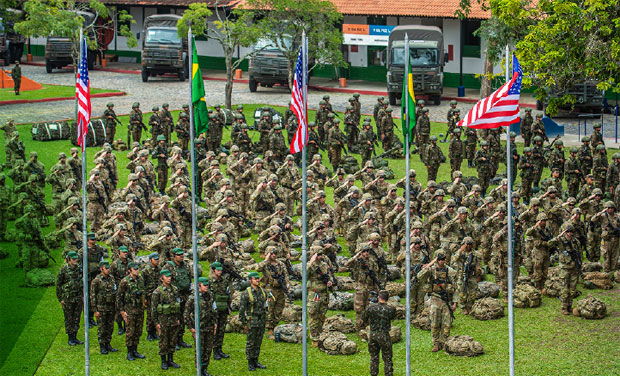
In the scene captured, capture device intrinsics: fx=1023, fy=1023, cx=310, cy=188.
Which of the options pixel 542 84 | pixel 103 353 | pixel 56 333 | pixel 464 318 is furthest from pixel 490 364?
pixel 542 84

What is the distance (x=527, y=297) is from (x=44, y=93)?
99.0 feet

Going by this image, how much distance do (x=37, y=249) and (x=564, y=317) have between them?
10740mm

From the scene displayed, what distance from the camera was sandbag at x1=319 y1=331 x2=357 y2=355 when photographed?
673 inches

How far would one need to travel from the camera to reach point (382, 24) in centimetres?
4762

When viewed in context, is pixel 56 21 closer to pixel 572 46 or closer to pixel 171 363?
pixel 572 46

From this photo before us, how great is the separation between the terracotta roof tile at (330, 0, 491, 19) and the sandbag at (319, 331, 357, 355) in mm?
28680

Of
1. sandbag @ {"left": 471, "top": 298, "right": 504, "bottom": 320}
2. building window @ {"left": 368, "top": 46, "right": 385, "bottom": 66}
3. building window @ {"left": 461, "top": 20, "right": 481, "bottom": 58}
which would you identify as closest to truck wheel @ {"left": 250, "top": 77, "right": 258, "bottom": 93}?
building window @ {"left": 368, "top": 46, "right": 385, "bottom": 66}

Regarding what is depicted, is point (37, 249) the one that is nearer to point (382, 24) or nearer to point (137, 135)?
point (137, 135)

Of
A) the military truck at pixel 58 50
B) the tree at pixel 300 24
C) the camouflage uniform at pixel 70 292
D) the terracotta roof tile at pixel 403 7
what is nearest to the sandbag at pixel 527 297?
the camouflage uniform at pixel 70 292

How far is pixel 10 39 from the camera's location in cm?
5388

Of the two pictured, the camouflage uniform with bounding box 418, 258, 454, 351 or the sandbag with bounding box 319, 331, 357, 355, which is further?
the camouflage uniform with bounding box 418, 258, 454, 351

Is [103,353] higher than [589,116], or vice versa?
[589,116]

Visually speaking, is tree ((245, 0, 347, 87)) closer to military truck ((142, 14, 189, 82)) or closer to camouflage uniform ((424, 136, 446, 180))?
military truck ((142, 14, 189, 82))

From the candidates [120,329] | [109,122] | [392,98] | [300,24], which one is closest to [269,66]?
[300,24]
